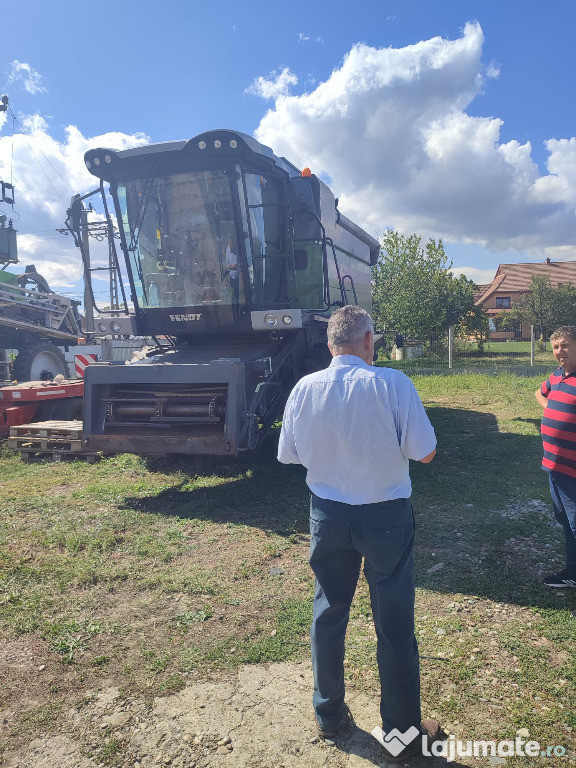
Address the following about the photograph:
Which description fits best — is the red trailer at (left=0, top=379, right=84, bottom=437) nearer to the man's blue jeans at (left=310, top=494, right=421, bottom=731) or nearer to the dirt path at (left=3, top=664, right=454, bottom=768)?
the dirt path at (left=3, top=664, right=454, bottom=768)

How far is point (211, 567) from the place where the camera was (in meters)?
4.53

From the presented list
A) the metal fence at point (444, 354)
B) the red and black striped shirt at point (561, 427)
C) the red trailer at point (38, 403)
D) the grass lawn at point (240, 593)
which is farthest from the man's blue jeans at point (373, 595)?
the metal fence at point (444, 354)

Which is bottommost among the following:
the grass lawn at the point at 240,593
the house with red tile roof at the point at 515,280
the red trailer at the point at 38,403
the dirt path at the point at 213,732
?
the dirt path at the point at 213,732

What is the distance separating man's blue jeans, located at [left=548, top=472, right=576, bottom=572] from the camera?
3.75 m

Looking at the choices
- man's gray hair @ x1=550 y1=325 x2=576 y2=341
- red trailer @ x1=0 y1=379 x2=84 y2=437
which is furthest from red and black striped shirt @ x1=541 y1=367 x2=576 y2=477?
red trailer @ x1=0 y1=379 x2=84 y2=437

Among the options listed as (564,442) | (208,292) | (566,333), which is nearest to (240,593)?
(564,442)

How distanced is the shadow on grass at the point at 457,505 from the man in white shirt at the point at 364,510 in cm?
162

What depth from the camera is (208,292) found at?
6840 millimetres

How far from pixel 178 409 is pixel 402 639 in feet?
13.3

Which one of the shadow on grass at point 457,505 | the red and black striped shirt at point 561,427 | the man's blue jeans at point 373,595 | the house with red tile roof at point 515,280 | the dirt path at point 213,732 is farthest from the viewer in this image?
the house with red tile roof at point 515,280

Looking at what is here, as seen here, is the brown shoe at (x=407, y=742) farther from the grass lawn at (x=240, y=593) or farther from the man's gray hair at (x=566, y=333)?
the man's gray hair at (x=566, y=333)

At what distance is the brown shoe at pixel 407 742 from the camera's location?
249 centimetres

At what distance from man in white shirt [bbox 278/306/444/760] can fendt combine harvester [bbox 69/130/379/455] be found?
3209mm

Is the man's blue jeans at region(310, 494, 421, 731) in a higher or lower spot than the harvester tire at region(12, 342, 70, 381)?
lower
